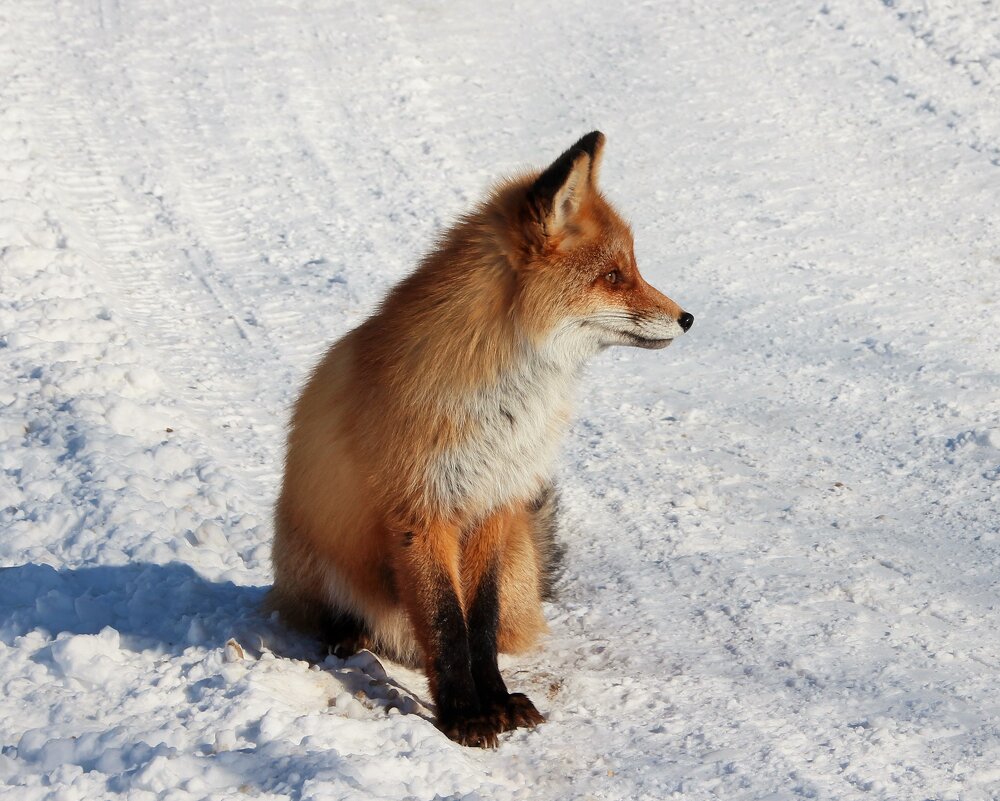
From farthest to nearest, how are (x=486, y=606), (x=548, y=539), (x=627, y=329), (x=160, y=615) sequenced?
1. (x=548, y=539)
2. (x=160, y=615)
3. (x=486, y=606)
4. (x=627, y=329)

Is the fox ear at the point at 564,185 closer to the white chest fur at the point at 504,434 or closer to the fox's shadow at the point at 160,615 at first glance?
the white chest fur at the point at 504,434

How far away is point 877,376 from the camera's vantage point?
24.2 ft

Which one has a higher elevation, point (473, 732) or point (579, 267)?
point (579, 267)

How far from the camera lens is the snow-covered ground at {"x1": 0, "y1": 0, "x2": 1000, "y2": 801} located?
4090mm

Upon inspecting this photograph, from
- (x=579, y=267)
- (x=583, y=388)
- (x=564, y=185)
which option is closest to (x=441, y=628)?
(x=579, y=267)

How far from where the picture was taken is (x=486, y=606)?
454 centimetres

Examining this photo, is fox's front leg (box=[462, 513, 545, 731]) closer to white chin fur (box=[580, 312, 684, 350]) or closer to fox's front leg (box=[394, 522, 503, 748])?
fox's front leg (box=[394, 522, 503, 748])

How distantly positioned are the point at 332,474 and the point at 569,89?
8.08m

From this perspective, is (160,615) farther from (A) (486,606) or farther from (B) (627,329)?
(B) (627,329)

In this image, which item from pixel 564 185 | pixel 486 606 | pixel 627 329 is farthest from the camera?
pixel 486 606

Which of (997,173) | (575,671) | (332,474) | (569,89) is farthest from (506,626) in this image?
(569,89)

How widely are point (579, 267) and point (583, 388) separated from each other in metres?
3.32

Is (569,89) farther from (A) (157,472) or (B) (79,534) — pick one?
(B) (79,534)

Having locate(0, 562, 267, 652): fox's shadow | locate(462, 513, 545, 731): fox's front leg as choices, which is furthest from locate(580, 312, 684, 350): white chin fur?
locate(0, 562, 267, 652): fox's shadow
